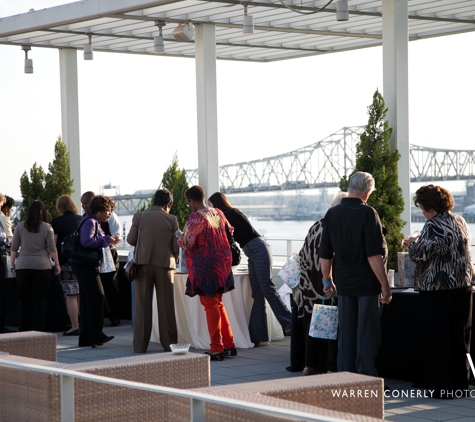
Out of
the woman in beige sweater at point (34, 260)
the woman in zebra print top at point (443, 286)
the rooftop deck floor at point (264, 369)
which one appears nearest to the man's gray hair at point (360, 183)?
the woman in zebra print top at point (443, 286)

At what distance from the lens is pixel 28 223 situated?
8.18 metres

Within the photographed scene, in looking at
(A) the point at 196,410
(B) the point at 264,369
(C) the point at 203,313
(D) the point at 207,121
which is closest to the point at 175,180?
(D) the point at 207,121

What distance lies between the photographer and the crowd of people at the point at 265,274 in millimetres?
5285

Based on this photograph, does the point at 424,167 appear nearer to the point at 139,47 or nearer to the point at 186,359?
the point at 139,47

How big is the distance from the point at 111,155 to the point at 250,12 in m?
19.6

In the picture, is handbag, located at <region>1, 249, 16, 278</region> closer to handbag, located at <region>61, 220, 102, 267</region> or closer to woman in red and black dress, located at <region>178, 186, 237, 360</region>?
handbag, located at <region>61, 220, 102, 267</region>

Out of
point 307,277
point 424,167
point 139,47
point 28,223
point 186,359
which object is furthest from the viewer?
point 424,167

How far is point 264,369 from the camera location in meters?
6.66

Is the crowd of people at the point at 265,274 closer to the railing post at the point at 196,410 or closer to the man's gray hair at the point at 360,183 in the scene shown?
the man's gray hair at the point at 360,183

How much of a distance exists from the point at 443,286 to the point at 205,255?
90.1 inches

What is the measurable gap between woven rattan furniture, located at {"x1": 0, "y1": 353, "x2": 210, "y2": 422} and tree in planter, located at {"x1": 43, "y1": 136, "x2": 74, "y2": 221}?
8455 millimetres

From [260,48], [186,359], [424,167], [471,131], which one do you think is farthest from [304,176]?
[186,359]

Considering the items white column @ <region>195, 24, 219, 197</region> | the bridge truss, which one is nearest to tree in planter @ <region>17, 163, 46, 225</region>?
white column @ <region>195, 24, 219, 197</region>

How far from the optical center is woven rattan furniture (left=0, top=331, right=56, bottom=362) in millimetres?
4746
